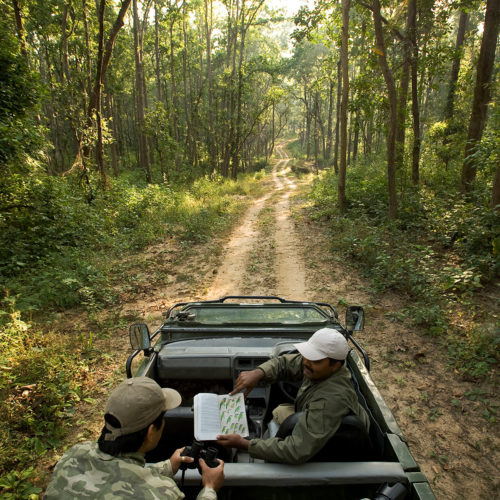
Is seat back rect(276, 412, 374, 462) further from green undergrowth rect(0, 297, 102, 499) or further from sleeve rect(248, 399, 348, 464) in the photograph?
green undergrowth rect(0, 297, 102, 499)

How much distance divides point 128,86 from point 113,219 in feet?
88.3

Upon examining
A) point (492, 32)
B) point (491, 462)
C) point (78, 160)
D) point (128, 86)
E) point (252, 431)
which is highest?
point (128, 86)

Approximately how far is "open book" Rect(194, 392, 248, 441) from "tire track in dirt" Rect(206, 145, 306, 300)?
480cm

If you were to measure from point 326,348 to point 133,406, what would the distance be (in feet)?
3.97

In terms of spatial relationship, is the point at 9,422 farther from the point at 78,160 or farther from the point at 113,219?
the point at 78,160

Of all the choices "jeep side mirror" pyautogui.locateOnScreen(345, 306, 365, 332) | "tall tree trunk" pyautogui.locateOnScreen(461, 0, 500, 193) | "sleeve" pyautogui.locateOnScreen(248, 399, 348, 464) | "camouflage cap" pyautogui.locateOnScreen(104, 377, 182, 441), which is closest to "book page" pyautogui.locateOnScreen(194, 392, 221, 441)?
"sleeve" pyautogui.locateOnScreen(248, 399, 348, 464)

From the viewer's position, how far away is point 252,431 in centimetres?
272

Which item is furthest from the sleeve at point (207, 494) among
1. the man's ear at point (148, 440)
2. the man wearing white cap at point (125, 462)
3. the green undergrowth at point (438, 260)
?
the green undergrowth at point (438, 260)

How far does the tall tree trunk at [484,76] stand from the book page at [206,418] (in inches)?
377

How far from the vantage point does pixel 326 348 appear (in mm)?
2188

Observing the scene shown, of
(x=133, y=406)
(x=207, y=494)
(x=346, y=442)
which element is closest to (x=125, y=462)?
(x=133, y=406)

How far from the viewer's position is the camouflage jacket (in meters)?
1.44

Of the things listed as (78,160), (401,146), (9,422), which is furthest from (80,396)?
(401,146)

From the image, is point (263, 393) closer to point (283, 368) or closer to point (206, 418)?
point (283, 368)
